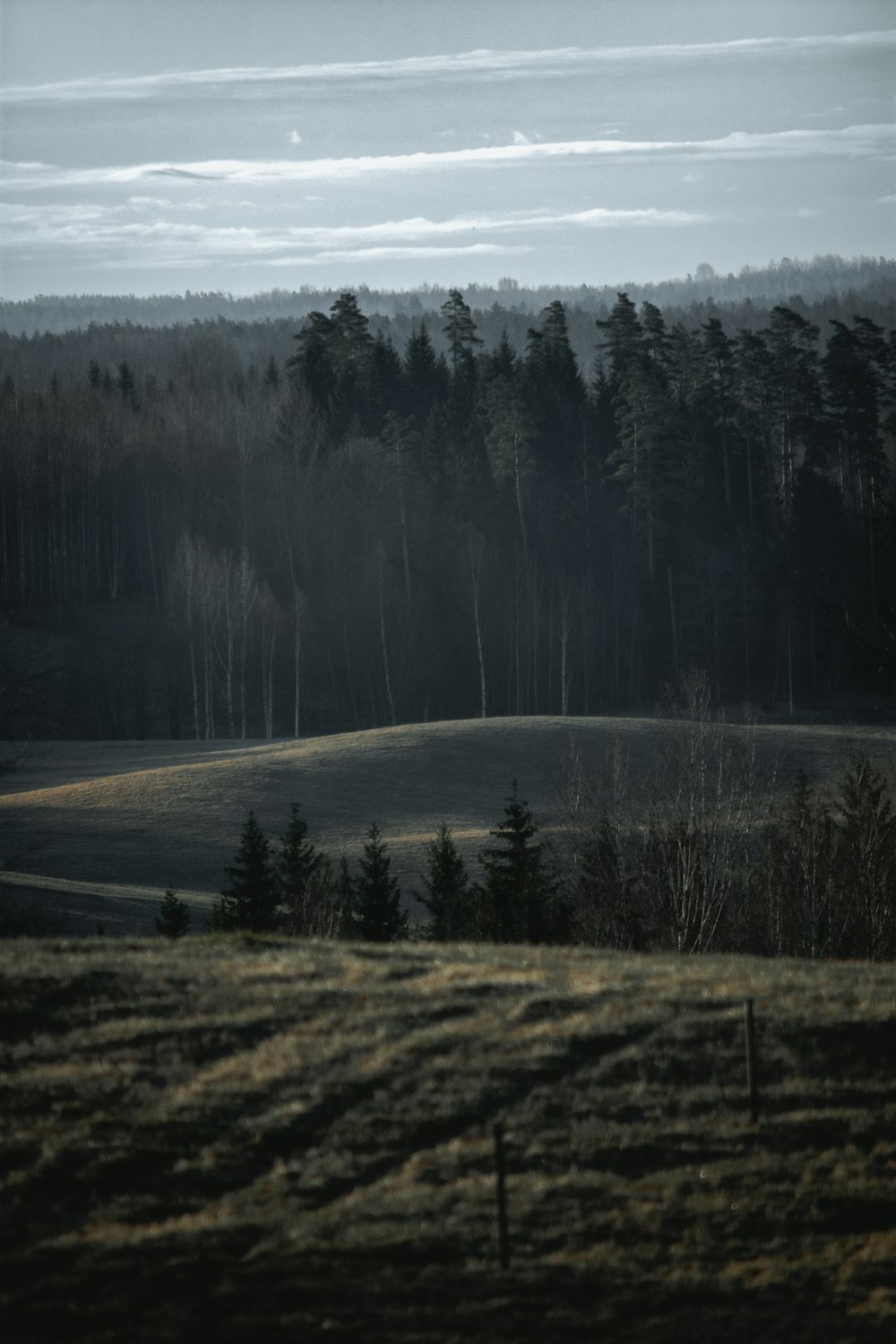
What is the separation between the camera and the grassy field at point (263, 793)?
4256cm

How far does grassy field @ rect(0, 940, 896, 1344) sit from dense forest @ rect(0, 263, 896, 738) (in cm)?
6467

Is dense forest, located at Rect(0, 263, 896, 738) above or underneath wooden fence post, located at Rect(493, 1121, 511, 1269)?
above

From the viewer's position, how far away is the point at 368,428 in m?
101

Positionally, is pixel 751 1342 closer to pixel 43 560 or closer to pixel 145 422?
pixel 43 560

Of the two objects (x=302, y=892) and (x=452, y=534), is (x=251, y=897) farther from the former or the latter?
(x=452, y=534)

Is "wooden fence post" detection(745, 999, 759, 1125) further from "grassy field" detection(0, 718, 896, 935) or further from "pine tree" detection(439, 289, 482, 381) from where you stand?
"pine tree" detection(439, 289, 482, 381)

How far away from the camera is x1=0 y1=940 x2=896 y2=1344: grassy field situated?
9.64 metres

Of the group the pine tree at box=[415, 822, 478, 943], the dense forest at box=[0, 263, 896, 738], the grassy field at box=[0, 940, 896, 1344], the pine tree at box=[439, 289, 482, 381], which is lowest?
the pine tree at box=[415, 822, 478, 943]

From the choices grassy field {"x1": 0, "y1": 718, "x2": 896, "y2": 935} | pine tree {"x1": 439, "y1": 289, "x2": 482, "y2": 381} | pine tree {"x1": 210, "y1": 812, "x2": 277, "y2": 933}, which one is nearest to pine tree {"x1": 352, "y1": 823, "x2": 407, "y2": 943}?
pine tree {"x1": 210, "y1": 812, "x2": 277, "y2": 933}

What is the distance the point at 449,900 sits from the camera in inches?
1281

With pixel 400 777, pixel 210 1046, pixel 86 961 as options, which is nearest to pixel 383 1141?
pixel 210 1046

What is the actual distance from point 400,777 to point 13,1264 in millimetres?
45678

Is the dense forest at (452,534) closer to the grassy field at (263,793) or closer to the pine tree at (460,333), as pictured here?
the pine tree at (460,333)

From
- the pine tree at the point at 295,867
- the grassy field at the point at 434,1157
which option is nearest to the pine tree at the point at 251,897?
the pine tree at the point at 295,867
